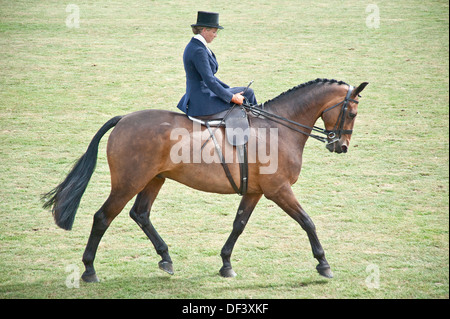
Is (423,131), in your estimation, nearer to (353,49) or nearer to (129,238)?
(353,49)

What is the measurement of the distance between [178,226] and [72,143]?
433cm

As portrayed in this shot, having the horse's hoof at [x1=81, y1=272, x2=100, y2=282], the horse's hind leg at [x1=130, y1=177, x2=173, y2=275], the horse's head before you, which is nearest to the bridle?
the horse's head

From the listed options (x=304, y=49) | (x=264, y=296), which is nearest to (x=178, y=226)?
(x=264, y=296)

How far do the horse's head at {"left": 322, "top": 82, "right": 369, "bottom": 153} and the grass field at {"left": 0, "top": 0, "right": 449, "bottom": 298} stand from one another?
1.50 m

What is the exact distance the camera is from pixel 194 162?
19.2ft

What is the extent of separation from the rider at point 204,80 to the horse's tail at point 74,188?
0.91m

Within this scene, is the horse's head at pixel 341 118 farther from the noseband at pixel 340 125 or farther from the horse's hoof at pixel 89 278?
the horse's hoof at pixel 89 278

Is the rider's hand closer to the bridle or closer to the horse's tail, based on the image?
the bridle

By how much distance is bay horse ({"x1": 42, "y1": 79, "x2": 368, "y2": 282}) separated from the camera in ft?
18.9

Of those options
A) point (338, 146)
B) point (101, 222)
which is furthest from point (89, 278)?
point (338, 146)

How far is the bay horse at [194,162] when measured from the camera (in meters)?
5.77

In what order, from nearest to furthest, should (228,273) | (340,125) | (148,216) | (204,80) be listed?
(204,80) < (340,125) < (228,273) < (148,216)

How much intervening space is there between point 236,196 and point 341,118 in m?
3.38

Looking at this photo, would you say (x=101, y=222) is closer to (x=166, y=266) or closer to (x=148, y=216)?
(x=148, y=216)
